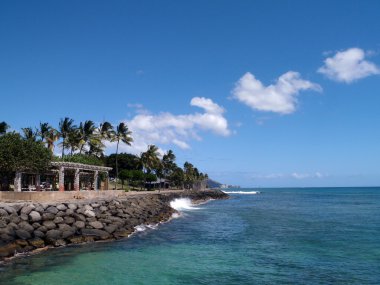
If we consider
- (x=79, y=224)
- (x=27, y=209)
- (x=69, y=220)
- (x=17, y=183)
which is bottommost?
(x=79, y=224)

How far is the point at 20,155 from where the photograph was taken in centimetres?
3862

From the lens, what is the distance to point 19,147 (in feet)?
128

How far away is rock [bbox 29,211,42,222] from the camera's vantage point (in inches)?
989

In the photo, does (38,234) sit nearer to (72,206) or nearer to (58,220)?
(58,220)

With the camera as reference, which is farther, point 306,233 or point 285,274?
point 306,233

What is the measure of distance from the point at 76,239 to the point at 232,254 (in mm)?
9691

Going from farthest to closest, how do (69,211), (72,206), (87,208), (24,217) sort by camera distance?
(87,208) < (72,206) < (69,211) < (24,217)

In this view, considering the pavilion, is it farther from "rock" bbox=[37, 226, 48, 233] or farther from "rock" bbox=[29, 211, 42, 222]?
"rock" bbox=[37, 226, 48, 233]

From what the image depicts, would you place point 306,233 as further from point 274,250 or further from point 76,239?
point 76,239

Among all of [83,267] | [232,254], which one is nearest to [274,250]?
[232,254]

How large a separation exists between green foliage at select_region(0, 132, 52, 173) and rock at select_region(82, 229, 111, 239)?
15.9 m

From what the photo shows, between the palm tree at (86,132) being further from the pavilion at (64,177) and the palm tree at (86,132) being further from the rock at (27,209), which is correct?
the rock at (27,209)

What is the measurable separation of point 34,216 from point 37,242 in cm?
369

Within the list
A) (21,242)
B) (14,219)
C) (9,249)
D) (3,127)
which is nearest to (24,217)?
(14,219)
